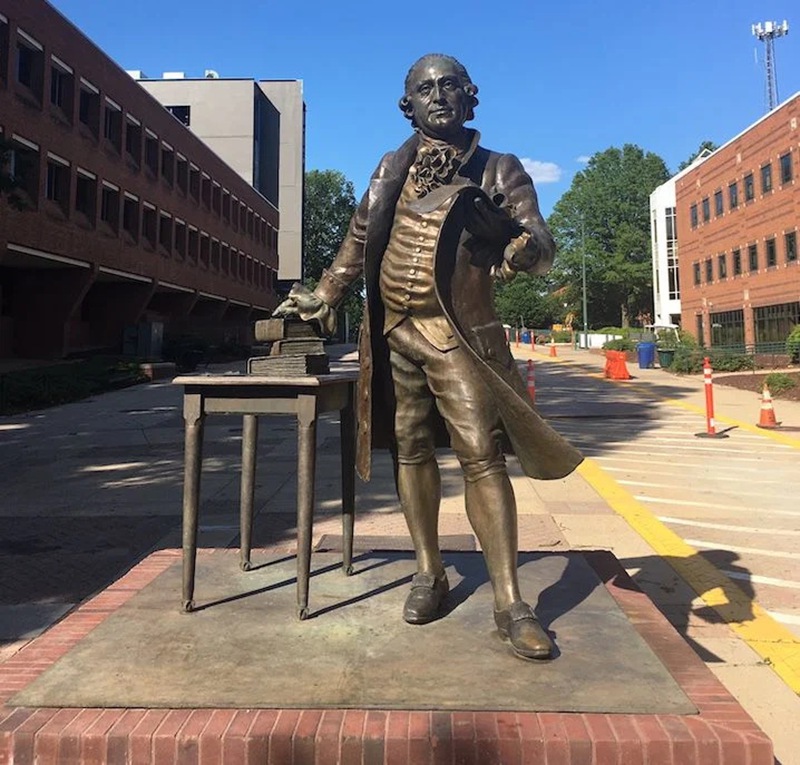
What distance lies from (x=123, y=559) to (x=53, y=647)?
231 cm

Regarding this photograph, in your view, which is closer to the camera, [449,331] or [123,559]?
[449,331]

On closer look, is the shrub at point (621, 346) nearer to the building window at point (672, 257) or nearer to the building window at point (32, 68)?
the building window at point (672, 257)

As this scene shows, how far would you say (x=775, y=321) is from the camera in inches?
1304

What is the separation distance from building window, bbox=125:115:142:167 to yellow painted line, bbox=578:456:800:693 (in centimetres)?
2863

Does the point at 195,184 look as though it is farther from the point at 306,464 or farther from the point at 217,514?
the point at 306,464

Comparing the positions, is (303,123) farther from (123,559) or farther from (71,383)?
(123,559)

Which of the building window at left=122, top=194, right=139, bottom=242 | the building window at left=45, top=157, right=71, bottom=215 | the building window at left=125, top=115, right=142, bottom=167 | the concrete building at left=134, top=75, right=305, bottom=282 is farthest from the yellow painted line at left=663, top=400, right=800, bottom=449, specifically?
the concrete building at left=134, top=75, right=305, bottom=282

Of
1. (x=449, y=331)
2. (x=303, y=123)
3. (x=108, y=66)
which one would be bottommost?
(x=449, y=331)

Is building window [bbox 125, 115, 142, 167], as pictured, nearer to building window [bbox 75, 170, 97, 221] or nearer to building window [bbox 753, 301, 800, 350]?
building window [bbox 75, 170, 97, 221]

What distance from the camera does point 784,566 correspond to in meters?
4.64

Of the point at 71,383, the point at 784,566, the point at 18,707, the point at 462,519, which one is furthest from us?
the point at 71,383

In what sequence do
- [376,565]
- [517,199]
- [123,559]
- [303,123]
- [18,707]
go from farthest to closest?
[303,123] → [123,559] → [376,565] → [517,199] → [18,707]

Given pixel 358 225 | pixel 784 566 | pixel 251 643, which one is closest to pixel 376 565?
pixel 251 643

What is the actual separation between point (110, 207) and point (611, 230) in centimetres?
5638
